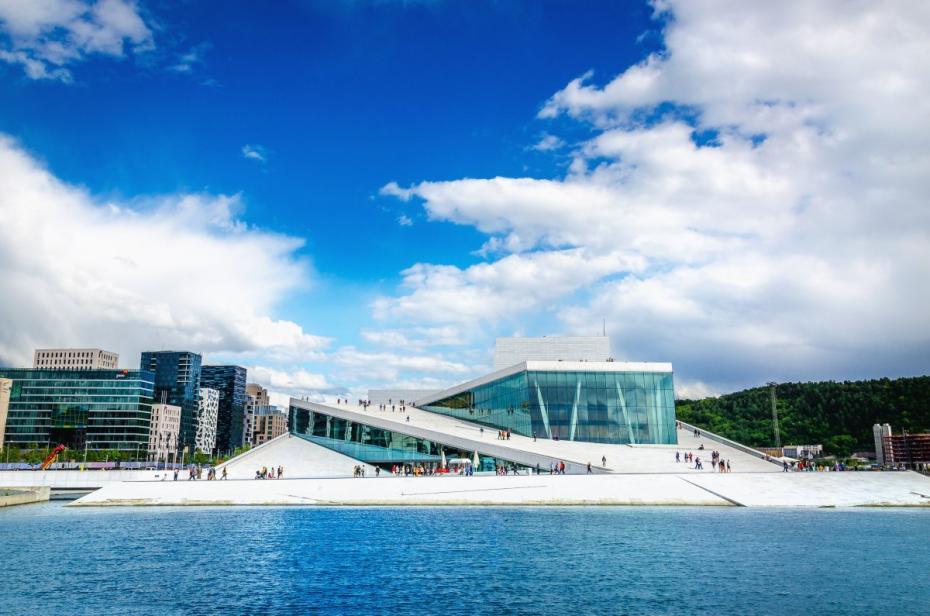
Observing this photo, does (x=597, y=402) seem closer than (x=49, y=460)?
Yes

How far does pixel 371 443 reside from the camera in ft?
199

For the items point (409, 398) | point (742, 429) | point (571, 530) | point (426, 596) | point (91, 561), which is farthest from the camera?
point (742, 429)

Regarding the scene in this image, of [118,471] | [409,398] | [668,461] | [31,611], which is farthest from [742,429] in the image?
[31,611]

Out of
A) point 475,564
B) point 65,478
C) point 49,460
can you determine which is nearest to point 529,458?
point 475,564

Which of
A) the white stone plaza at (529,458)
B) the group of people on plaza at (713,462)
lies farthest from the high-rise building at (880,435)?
the group of people on plaza at (713,462)

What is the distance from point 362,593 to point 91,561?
954 cm

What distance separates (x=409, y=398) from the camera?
94188mm

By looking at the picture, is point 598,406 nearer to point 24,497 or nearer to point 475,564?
point 475,564

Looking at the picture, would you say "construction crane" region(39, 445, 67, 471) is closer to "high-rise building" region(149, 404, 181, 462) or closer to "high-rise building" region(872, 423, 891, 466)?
"high-rise building" region(149, 404, 181, 462)

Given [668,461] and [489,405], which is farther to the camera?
[489,405]

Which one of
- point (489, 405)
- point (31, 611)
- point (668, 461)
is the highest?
point (489, 405)

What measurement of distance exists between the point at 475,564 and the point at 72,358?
631 feet

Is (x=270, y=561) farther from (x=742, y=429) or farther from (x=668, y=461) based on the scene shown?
(x=742, y=429)

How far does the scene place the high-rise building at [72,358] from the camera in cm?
18538
